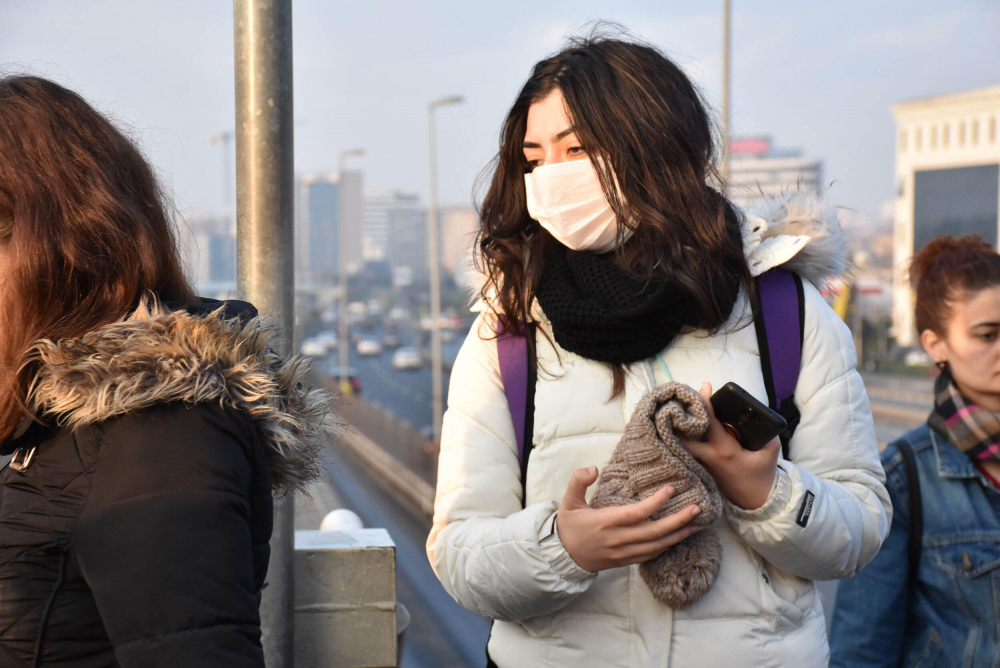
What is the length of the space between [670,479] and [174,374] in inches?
31.7

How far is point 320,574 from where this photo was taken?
7.84 ft

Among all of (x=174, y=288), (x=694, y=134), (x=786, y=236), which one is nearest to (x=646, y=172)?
(x=694, y=134)

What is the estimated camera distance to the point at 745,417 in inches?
57.0

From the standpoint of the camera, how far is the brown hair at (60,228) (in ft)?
4.04

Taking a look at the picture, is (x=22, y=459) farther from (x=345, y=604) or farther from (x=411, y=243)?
(x=411, y=243)

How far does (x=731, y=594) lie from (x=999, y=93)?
7659 centimetres

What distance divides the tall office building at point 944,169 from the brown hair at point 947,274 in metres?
64.2

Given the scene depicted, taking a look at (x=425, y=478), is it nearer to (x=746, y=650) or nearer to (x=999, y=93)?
(x=746, y=650)

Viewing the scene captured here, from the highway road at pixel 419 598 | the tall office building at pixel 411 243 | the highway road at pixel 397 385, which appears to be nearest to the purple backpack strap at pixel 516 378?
the highway road at pixel 419 598

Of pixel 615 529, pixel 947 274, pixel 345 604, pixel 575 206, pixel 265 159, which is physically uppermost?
pixel 265 159

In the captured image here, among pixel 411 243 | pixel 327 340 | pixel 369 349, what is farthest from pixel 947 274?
pixel 411 243

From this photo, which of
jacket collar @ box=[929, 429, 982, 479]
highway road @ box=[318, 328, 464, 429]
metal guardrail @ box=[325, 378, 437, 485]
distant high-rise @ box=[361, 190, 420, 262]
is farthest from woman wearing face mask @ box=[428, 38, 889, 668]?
distant high-rise @ box=[361, 190, 420, 262]

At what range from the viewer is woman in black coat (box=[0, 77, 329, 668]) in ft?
3.53

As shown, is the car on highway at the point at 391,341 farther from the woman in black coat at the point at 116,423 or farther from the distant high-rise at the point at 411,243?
the woman in black coat at the point at 116,423
